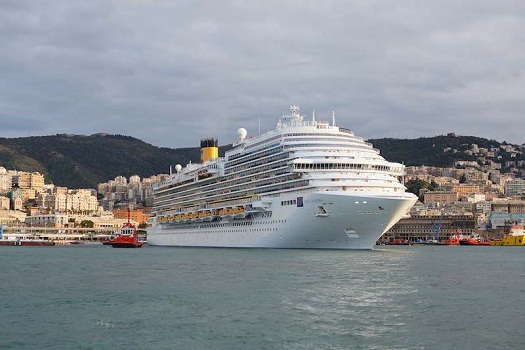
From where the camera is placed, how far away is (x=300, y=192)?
60750 millimetres

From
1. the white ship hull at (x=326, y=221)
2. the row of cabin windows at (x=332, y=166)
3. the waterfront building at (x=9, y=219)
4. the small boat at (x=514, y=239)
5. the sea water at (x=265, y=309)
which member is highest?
the waterfront building at (x=9, y=219)

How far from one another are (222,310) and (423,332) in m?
7.87

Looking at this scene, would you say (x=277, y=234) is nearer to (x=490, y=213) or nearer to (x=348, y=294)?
(x=348, y=294)

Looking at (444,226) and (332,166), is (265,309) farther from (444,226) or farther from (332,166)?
(444,226)

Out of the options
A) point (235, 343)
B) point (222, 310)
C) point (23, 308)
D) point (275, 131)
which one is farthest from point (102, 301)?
point (275, 131)

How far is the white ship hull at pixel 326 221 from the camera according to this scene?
57.6 meters

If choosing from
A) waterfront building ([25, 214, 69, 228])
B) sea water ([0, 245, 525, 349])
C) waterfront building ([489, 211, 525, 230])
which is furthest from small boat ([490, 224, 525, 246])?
waterfront building ([25, 214, 69, 228])

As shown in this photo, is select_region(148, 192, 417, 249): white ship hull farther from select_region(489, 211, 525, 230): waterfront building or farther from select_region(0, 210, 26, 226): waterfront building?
select_region(0, 210, 26, 226): waterfront building

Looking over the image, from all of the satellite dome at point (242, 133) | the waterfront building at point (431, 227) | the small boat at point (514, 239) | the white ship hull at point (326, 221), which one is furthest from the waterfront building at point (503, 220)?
the white ship hull at point (326, 221)

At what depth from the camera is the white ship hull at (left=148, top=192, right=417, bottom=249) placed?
5756 cm

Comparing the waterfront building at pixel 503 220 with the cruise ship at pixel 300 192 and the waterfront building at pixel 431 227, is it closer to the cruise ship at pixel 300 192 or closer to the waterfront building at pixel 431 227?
the waterfront building at pixel 431 227

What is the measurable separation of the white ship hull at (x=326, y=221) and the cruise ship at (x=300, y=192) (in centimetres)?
8

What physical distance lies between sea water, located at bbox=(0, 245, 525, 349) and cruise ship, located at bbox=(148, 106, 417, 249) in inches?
548

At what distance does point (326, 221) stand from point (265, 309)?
102ft
